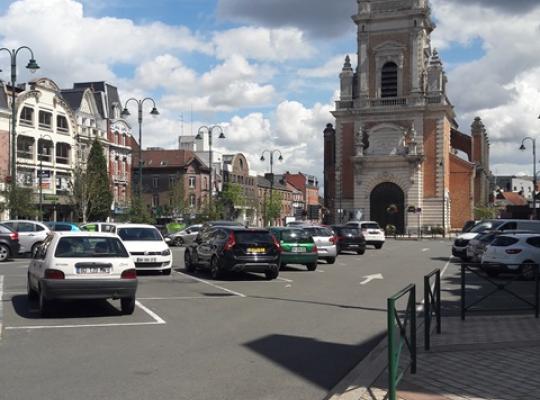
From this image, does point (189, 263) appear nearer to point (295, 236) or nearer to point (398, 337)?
point (295, 236)

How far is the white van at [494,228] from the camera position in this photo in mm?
29672

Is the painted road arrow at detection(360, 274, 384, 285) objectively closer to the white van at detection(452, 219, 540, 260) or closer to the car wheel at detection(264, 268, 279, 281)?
the car wheel at detection(264, 268, 279, 281)

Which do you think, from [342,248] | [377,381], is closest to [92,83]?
[342,248]

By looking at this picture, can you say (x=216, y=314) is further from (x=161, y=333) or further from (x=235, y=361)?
(x=235, y=361)

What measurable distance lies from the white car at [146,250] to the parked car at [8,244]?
7328 millimetres

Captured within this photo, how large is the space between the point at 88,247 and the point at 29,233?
58.5ft

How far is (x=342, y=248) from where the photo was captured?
117 ft

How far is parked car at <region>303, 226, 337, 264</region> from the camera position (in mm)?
27938

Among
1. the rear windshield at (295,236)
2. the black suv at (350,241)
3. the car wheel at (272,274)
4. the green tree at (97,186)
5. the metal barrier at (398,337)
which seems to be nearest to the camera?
the metal barrier at (398,337)

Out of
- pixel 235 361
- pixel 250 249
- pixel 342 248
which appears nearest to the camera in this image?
pixel 235 361

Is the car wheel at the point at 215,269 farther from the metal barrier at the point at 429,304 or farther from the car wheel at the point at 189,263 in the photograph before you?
the metal barrier at the point at 429,304

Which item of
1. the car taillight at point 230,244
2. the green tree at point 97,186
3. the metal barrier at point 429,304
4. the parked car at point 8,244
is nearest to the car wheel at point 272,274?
the car taillight at point 230,244

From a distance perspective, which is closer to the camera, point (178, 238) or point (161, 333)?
point (161, 333)

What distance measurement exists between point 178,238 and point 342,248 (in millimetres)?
12029
